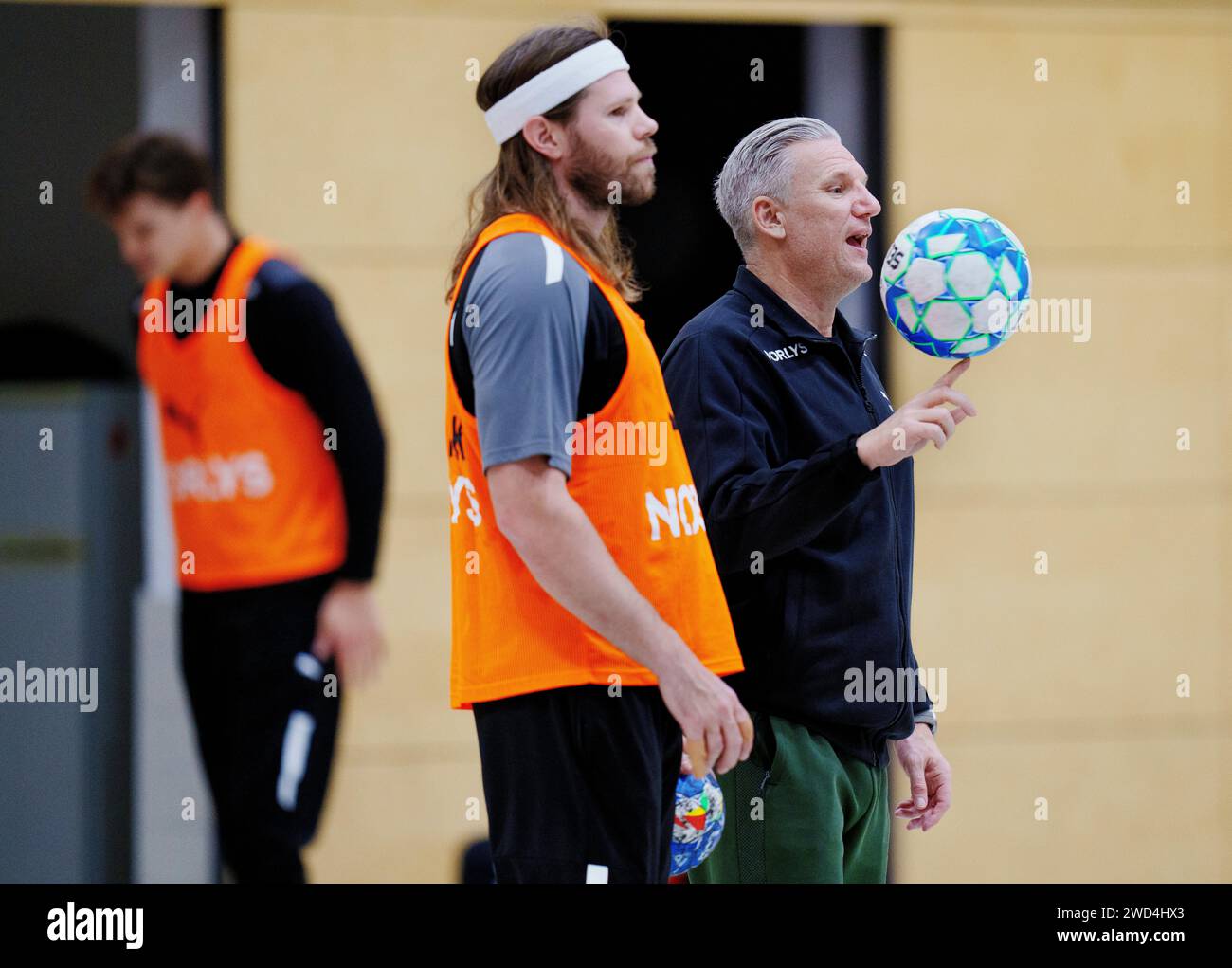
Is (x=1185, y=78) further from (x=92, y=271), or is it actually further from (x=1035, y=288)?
(x=92, y=271)

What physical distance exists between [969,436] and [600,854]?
11.4 ft

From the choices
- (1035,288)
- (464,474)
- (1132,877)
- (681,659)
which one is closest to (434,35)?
(1035,288)

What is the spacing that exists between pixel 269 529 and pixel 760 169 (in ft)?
5.83

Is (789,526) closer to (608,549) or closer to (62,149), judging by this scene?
(608,549)

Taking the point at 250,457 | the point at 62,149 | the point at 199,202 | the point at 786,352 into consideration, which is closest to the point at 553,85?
the point at 786,352

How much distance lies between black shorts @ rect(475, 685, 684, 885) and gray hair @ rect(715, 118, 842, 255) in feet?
3.63

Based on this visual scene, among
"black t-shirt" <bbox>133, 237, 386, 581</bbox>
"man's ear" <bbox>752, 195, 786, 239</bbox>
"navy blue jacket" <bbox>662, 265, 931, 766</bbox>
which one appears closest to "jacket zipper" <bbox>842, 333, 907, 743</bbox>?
"navy blue jacket" <bbox>662, 265, 931, 766</bbox>

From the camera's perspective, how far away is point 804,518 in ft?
9.36

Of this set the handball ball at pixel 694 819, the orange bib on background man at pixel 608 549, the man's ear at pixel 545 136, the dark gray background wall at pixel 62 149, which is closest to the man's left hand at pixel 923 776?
the handball ball at pixel 694 819

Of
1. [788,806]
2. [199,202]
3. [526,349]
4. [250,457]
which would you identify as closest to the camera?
[526,349]

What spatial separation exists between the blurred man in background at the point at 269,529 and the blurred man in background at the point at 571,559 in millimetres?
1336

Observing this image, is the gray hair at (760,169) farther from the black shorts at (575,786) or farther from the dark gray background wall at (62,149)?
the dark gray background wall at (62,149)

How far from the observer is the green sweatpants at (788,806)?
300 centimetres

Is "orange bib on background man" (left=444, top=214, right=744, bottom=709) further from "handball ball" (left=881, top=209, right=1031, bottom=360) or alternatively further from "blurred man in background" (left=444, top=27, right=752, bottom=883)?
"handball ball" (left=881, top=209, right=1031, bottom=360)
